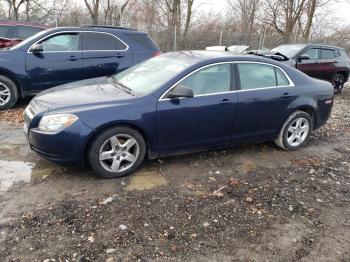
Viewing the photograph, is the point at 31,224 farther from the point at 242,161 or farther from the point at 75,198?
the point at 242,161

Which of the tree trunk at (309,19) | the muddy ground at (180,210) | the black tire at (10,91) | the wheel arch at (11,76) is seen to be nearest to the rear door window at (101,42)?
the wheel arch at (11,76)

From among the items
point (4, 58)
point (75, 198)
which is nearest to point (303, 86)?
point (75, 198)

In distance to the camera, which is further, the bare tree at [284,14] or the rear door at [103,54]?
the bare tree at [284,14]

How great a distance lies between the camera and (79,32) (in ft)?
24.7

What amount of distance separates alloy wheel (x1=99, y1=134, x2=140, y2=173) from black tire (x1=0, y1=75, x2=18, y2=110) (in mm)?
3806

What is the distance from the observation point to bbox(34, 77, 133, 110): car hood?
4.13 m

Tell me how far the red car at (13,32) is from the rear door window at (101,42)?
3671 millimetres

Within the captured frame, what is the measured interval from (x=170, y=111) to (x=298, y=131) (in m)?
2.46

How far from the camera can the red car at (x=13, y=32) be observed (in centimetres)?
1011

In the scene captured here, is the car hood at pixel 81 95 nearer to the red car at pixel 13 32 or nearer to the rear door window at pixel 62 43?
the rear door window at pixel 62 43

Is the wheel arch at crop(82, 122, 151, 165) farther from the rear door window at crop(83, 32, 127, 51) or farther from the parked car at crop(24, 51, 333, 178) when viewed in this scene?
the rear door window at crop(83, 32, 127, 51)

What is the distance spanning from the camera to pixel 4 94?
6.91 metres

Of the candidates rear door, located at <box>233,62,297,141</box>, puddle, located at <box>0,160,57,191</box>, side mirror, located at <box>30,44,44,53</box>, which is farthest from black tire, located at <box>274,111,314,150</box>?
side mirror, located at <box>30,44,44,53</box>

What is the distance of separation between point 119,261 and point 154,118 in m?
1.87
